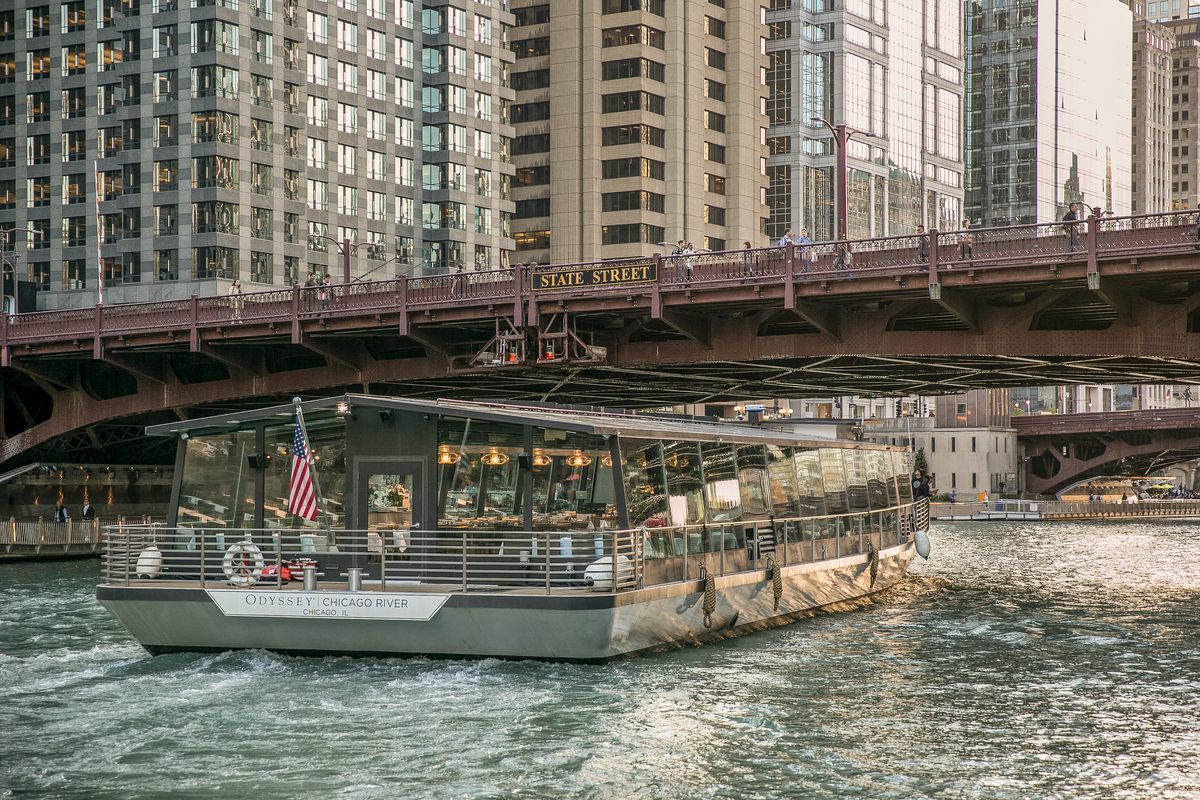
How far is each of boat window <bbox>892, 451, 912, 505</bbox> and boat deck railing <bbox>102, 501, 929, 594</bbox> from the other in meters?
19.7

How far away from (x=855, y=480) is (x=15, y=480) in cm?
4698

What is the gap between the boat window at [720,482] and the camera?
115ft

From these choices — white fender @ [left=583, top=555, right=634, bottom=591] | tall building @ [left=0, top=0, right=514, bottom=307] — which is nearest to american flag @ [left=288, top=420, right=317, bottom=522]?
white fender @ [left=583, top=555, right=634, bottom=591]

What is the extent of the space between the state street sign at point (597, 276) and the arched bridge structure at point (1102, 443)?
275 ft

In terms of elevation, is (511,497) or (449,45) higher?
(449,45)

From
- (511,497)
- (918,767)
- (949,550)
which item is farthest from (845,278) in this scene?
(949,550)

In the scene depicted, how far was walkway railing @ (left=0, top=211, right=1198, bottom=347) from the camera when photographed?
139 ft

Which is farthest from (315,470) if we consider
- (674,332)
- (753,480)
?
(674,332)

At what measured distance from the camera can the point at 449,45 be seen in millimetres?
133000

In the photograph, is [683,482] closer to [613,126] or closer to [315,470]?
[315,470]

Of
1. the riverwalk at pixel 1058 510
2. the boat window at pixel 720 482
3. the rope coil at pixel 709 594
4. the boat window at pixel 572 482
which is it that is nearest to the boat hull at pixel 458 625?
the rope coil at pixel 709 594

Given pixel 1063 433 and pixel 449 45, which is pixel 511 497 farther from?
pixel 1063 433

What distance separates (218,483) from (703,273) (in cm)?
2238

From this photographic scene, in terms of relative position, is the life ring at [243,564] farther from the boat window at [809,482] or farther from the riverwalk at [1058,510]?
the riverwalk at [1058,510]
